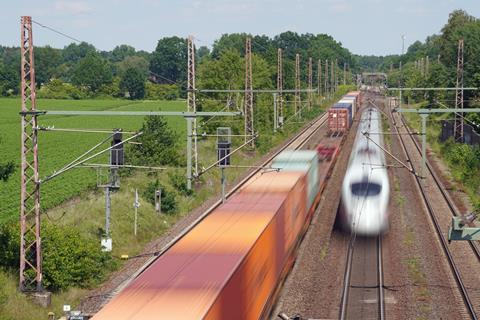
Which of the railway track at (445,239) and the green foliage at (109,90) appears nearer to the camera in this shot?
the railway track at (445,239)

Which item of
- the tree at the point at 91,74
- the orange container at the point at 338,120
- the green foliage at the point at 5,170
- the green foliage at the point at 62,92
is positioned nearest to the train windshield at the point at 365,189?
the green foliage at the point at 5,170

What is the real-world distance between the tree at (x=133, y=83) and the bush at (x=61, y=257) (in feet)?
399

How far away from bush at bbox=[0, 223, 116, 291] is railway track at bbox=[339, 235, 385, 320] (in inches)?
367

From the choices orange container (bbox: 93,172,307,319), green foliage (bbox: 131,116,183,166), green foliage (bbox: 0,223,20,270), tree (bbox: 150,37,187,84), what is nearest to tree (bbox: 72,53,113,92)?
tree (bbox: 150,37,187,84)

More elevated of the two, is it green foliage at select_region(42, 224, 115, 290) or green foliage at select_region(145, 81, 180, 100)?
green foliage at select_region(145, 81, 180, 100)

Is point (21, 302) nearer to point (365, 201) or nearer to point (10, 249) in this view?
point (10, 249)

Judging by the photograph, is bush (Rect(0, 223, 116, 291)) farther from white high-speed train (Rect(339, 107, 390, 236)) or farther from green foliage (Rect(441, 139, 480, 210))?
green foliage (Rect(441, 139, 480, 210))

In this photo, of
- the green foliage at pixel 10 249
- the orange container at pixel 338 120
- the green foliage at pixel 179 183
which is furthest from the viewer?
the orange container at pixel 338 120

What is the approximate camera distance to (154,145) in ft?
152

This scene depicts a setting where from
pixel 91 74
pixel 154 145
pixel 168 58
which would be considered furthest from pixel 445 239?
pixel 168 58

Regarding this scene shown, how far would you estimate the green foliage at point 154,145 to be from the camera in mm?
45969

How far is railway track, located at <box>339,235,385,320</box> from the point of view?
76.8ft

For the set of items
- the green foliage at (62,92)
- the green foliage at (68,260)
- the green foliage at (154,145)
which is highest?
the green foliage at (62,92)

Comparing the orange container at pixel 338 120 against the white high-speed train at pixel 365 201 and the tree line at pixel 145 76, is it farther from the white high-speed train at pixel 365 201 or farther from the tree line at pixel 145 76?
the white high-speed train at pixel 365 201
